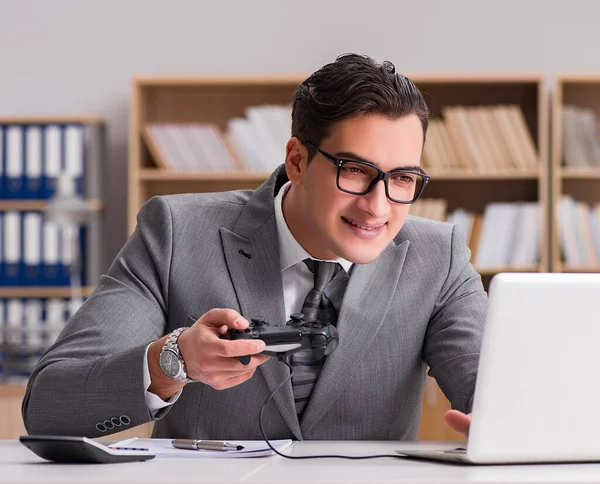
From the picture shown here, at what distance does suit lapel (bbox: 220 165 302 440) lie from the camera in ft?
5.21

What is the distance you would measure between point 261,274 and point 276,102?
2.56m

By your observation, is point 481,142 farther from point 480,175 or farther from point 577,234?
point 577,234

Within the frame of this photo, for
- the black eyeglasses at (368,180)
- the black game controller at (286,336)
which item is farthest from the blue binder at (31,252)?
the black game controller at (286,336)

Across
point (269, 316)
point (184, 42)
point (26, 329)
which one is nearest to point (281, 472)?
point (269, 316)

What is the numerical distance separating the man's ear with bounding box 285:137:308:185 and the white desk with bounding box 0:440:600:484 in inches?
23.7

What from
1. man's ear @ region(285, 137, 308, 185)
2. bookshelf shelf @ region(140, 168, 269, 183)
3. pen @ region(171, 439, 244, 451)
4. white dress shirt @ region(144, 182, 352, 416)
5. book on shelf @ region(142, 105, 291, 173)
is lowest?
pen @ region(171, 439, 244, 451)

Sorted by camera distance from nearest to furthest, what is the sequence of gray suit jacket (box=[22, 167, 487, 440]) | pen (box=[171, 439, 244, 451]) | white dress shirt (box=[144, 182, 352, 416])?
1. pen (box=[171, 439, 244, 451])
2. gray suit jacket (box=[22, 167, 487, 440])
3. white dress shirt (box=[144, 182, 352, 416])

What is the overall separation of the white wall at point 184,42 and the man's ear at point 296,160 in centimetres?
263

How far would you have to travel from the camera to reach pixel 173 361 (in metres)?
1.30

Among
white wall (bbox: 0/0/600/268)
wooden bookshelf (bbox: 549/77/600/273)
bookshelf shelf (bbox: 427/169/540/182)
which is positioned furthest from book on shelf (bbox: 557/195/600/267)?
white wall (bbox: 0/0/600/268)

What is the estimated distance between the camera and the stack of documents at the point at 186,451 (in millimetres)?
1219

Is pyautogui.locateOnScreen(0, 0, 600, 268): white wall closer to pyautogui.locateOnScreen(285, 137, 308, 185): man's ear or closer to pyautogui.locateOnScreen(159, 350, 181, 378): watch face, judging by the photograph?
pyautogui.locateOnScreen(285, 137, 308, 185): man's ear

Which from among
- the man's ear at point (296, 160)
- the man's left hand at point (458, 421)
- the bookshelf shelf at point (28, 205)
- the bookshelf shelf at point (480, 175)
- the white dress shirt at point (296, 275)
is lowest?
the man's left hand at point (458, 421)

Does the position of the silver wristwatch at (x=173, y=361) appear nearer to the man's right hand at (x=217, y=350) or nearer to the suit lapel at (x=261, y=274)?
the man's right hand at (x=217, y=350)
